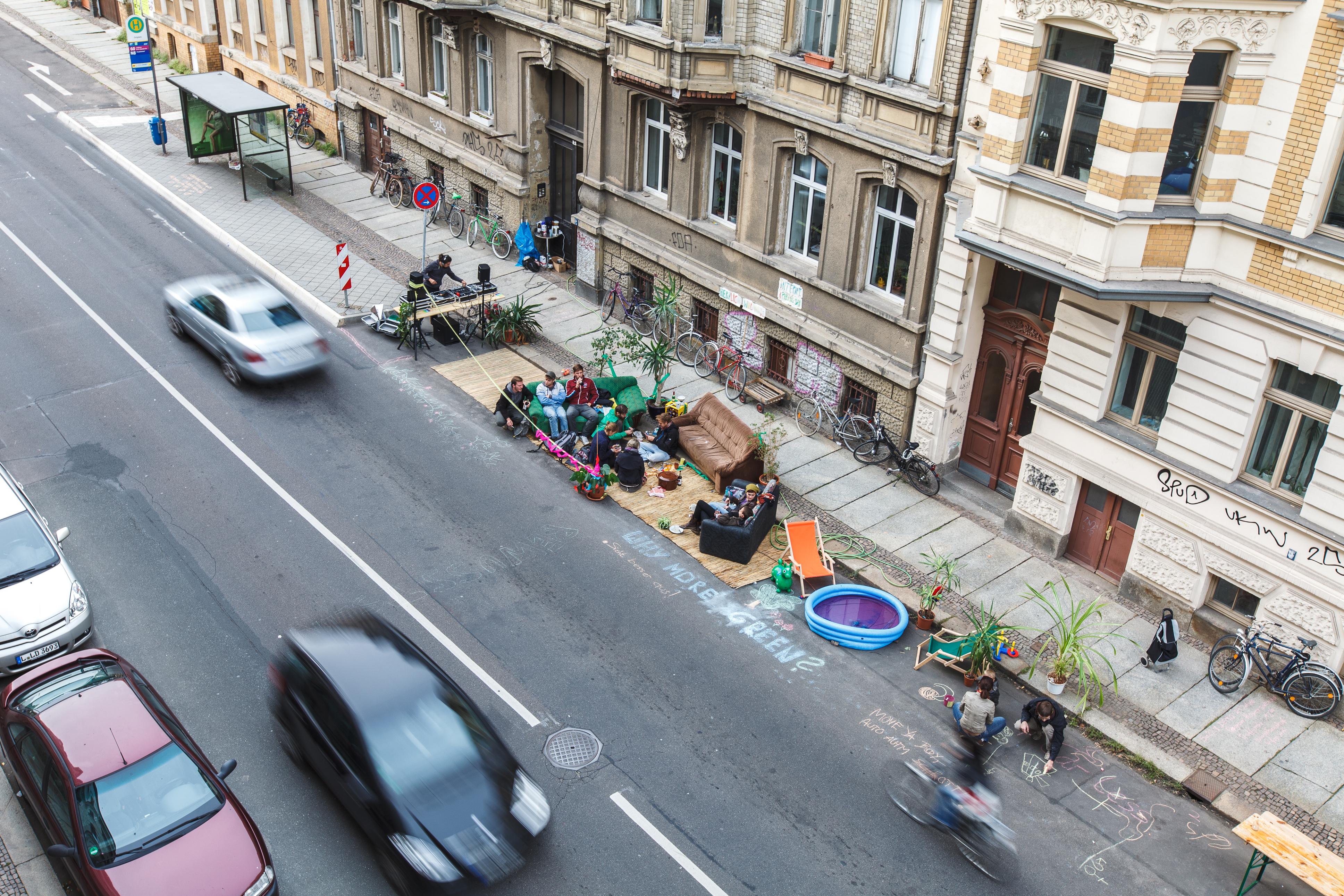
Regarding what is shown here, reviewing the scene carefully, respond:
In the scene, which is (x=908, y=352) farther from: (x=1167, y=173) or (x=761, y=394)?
(x=1167, y=173)

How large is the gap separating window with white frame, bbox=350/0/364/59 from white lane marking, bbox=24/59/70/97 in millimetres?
12948

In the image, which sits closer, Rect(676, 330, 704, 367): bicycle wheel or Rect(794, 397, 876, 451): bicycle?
Rect(794, 397, 876, 451): bicycle

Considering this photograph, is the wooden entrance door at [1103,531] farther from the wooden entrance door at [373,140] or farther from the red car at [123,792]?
the wooden entrance door at [373,140]

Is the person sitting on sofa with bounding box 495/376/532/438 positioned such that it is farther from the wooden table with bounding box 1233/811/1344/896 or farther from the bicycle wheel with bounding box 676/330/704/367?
the wooden table with bounding box 1233/811/1344/896

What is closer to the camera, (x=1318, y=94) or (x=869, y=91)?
(x=1318, y=94)

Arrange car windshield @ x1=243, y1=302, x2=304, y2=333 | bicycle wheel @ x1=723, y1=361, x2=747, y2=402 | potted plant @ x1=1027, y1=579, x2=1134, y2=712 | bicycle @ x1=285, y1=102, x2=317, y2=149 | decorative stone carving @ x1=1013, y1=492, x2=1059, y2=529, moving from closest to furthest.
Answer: potted plant @ x1=1027, y1=579, x2=1134, y2=712 → decorative stone carving @ x1=1013, y1=492, x2=1059, y2=529 → car windshield @ x1=243, y1=302, x2=304, y2=333 → bicycle wheel @ x1=723, y1=361, x2=747, y2=402 → bicycle @ x1=285, y1=102, x2=317, y2=149

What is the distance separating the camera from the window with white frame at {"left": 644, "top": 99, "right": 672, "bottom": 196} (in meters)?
25.4

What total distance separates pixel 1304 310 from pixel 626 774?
11038 mm

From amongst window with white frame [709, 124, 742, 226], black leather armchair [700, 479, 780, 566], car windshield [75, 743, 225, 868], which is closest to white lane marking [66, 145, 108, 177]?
window with white frame [709, 124, 742, 226]

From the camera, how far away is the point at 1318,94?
15078 mm

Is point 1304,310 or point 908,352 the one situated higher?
point 1304,310

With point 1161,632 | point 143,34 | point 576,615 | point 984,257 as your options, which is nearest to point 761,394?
point 984,257

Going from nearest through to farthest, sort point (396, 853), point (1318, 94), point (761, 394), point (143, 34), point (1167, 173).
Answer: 1. point (396, 853)
2. point (1318, 94)
3. point (1167, 173)
4. point (761, 394)
5. point (143, 34)

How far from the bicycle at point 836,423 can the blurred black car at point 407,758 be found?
1039 cm
